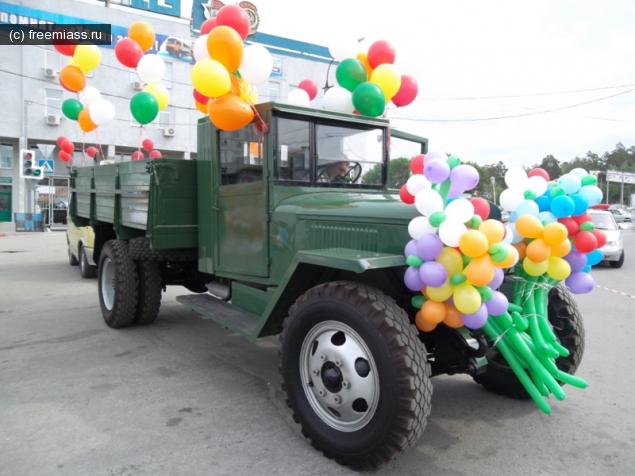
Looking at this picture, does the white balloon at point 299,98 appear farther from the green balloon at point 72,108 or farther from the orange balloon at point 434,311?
the green balloon at point 72,108

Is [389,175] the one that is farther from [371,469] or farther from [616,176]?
[616,176]

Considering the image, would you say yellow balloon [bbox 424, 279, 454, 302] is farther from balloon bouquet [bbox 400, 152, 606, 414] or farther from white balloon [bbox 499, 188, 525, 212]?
white balloon [bbox 499, 188, 525, 212]

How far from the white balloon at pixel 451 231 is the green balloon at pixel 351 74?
7.77 feet

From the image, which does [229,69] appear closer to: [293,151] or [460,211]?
[293,151]

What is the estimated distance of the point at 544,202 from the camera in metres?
2.88

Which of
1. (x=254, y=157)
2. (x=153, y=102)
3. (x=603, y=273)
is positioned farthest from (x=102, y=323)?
(x=603, y=273)

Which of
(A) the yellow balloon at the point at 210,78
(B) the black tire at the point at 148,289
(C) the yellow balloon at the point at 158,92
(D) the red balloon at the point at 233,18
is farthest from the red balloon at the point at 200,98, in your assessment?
(A) the yellow balloon at the point at 210,78

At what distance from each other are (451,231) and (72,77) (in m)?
6.00

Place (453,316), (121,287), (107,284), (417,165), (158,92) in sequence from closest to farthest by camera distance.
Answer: (453,316), (417,165), (121,287), (107,284), (158,92)

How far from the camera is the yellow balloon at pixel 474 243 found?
8.00 feet

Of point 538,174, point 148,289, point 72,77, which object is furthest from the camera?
point 72,77

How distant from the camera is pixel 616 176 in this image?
179 ft

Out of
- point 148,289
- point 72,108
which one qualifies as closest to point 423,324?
point 148,289

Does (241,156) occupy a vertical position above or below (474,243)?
above
